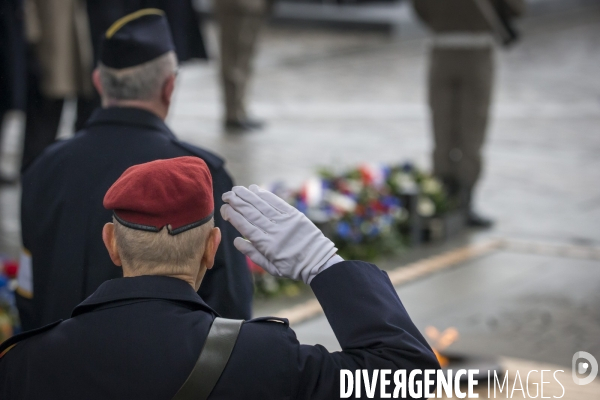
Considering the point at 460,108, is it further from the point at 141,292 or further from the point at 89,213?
the point at 141,292

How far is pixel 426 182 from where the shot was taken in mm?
6059

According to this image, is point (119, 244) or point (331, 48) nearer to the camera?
point (119, 244)

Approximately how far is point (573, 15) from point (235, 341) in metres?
21.2

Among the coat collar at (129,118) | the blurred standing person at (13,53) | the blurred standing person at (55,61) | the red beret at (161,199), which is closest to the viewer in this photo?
the red beret at (161,199)

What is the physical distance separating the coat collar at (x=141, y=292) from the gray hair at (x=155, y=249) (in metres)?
0.02

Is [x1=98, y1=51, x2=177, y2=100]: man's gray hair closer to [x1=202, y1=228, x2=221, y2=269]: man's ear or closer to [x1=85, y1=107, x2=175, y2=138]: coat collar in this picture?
[x1=85, y1=107, x2=175, y2=138]: coat collar

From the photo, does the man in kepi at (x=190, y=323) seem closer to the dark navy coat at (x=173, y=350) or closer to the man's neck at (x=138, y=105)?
the dark navy coat at (x=173, y=350)

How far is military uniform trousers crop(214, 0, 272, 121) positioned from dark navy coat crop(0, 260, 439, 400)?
7.62 meters

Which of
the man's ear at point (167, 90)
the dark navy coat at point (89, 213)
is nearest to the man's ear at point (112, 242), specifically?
the dark navy coat at point (89, 213)

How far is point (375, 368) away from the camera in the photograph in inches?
61.9

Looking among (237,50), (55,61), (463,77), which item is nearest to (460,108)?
(463,77)

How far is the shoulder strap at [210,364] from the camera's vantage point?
1.50 meters

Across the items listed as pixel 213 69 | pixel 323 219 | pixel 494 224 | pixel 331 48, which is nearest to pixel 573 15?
pixel 331 48

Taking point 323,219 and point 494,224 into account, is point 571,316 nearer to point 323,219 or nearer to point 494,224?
point 323,219
